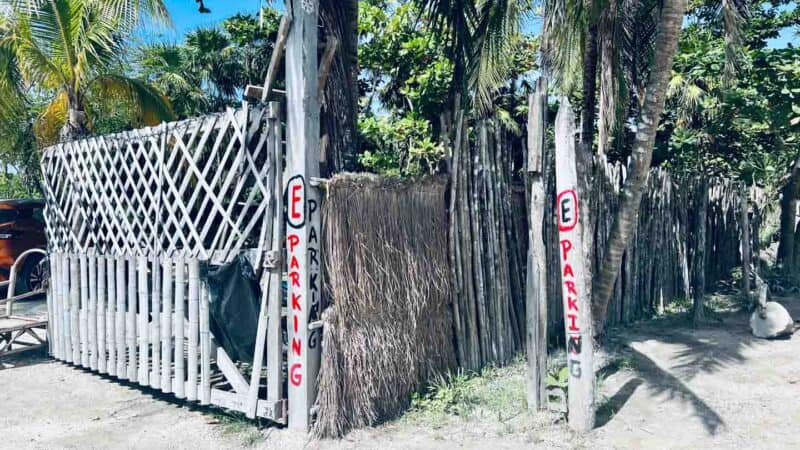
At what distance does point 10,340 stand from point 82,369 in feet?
4.34

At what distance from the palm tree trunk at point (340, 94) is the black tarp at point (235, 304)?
1226 millimetres

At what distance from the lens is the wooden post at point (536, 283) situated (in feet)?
16.2

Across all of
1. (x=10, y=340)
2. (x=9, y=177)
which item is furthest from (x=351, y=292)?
(x=9, y=177)

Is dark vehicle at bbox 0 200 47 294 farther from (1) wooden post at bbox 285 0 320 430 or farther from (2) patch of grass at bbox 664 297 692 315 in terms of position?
(2) patch of grass at bbox 664 297 692 315

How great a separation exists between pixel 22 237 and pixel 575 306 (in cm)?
1136

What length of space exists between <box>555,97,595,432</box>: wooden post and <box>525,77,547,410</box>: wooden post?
0.83 ft

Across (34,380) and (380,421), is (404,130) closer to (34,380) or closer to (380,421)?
(380,421)

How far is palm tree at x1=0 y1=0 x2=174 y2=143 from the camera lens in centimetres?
738

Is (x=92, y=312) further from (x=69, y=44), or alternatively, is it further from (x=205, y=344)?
(x=69, y=44)

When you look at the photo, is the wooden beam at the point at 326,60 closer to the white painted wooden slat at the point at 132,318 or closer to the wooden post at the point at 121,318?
the white painted wooden slat at the point at 132,318

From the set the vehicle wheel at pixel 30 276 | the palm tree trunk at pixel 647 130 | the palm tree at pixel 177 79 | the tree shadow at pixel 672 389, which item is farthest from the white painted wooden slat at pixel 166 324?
the palm tree at pixel 177 79

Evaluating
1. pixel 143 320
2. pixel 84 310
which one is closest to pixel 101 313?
pixel 84 310

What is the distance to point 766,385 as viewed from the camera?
5746 mm

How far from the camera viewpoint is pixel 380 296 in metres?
4.95
